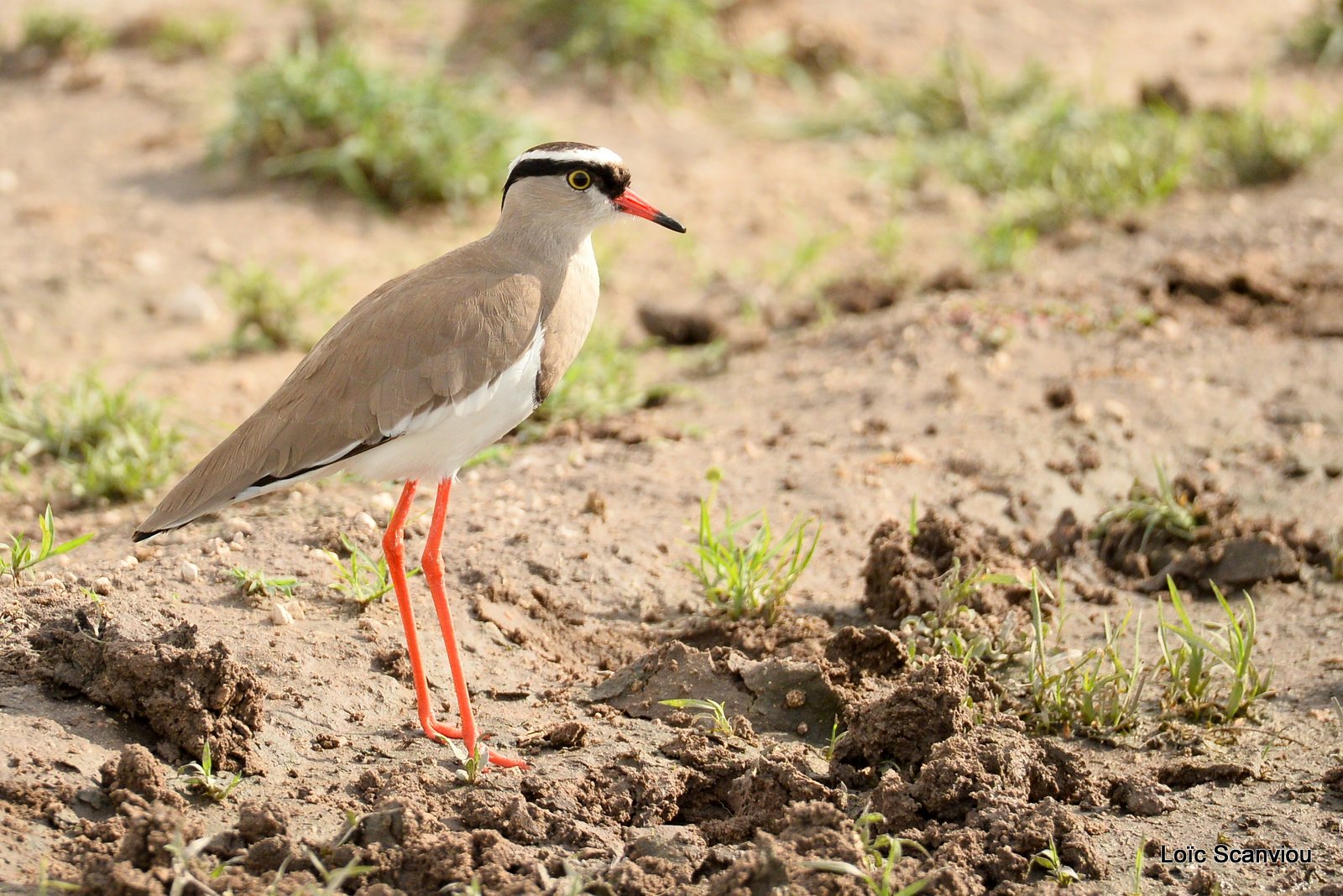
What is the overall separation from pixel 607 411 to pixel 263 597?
7.19 feet

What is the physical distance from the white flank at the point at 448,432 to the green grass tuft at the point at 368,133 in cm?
432

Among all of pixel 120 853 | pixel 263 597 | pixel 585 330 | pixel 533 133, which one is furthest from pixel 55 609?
pixel 533 133

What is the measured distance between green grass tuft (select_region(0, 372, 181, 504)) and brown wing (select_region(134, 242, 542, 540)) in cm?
171

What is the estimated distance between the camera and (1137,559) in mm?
5363

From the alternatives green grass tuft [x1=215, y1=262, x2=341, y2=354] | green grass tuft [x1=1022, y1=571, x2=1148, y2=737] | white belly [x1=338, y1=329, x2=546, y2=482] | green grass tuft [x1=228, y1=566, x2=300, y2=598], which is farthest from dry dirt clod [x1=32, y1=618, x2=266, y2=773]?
green grass tuft [x1=215, y1=262, x2=341, y2=354]

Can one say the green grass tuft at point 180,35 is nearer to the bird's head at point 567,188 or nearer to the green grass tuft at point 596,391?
the green grass tuft at point 596,391

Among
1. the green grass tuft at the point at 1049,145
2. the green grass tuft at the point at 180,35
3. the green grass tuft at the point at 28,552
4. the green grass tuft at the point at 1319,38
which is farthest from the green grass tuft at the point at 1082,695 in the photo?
the green grass tuft at the point at 180,35

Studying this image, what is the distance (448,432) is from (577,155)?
3.20ft

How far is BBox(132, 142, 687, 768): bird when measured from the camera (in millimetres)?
4219

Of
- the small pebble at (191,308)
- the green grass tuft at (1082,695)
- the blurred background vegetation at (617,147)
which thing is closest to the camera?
the green grass tuft at (1082,695)

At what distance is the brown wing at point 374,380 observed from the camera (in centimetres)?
422

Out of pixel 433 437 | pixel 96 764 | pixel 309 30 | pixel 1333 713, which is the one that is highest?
pixel 309 30

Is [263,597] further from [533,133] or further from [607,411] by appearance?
[533,133]

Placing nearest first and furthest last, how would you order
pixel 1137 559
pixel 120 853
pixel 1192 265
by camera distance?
pixel 120 853, pixel 1137 559, pixel 1192 265
